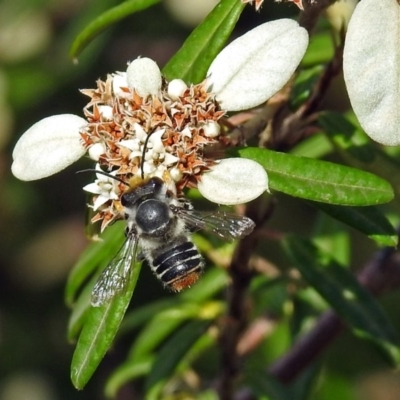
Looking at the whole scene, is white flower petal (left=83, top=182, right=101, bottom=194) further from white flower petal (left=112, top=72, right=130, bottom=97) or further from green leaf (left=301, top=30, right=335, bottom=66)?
green leaf (left=301, top=30, right=335, bottom=66)

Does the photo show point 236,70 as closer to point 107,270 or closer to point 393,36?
point 393,36

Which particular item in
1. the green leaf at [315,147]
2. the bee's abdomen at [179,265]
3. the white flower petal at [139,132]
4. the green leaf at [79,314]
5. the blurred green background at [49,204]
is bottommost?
the blurred green background at [49,204]

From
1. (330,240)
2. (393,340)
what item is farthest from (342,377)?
(393,340)

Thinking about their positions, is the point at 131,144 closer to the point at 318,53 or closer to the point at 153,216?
the point at 153,216

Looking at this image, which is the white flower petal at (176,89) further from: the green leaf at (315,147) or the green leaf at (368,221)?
the green leaf at (315,147)

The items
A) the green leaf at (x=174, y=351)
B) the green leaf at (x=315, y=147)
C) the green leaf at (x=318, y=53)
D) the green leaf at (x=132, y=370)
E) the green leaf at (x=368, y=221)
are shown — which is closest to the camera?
the green leaf at (x=368, y=221)

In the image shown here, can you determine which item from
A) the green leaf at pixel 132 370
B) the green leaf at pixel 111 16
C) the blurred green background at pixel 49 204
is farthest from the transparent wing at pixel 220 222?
the blurred green background at pixel 49 204

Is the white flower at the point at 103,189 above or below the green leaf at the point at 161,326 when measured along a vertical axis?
above
